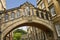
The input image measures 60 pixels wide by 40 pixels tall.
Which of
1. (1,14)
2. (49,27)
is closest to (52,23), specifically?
(49,27)

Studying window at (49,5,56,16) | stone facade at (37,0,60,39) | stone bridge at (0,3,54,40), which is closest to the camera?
stone bridge at (0,3,54,40)

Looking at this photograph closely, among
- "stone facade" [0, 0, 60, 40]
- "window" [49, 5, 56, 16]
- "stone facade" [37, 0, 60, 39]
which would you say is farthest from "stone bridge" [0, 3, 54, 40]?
"window" [49, 5, 56, 16]

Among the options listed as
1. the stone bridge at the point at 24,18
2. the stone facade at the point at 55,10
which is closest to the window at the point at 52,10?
the stone facade at the point at 55,10

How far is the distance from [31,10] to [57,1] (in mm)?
4649

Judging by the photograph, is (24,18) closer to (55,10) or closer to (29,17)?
(29,17)

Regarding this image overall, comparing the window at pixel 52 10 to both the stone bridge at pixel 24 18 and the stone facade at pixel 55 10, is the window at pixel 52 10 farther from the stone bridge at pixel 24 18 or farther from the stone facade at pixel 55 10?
the stone bridge at pixel 24 18

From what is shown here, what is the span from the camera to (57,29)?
23.9 metres

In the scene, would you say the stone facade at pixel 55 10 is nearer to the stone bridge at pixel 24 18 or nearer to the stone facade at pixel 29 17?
the stone facade at pixel 29 17

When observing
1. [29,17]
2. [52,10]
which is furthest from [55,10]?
[29,17]

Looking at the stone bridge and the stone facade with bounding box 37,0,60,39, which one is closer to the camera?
the stone bridge

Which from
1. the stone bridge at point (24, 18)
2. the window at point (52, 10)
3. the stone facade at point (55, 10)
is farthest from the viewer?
the window at point (52, 10)

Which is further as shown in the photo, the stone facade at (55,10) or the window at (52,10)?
the window at (52,10)

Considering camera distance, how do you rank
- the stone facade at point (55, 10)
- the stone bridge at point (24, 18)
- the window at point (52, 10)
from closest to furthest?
the stone bridge at point (24, 18) < the stone facade at point (55, 10) < the window at point (52, 10)

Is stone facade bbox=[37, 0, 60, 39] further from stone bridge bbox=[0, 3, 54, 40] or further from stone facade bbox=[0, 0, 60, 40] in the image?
stone bridge bbox=[0, 3, 54, 40]
